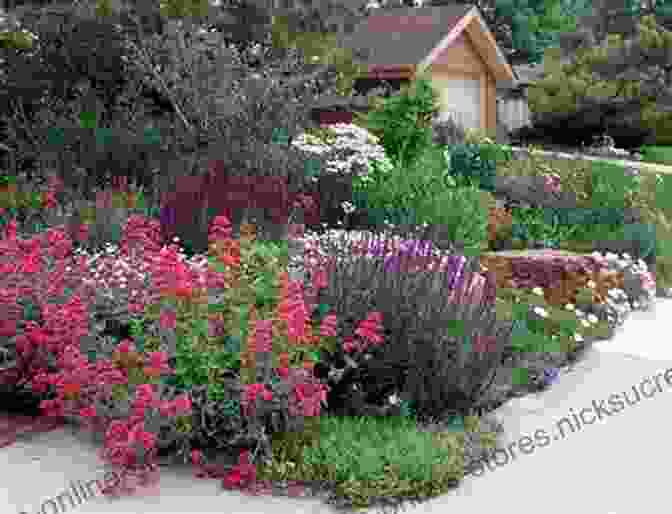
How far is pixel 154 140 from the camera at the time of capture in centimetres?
1235

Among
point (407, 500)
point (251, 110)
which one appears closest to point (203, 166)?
point (251, 110)

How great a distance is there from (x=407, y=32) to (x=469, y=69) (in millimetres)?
2378

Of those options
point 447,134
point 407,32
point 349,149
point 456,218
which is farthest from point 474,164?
point 407,32

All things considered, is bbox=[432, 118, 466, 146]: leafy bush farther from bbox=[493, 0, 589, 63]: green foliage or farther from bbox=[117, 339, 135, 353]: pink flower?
bbox=[493, 0, 589, 63]: green foliage

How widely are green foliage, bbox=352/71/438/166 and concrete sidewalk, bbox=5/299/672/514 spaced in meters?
6.17

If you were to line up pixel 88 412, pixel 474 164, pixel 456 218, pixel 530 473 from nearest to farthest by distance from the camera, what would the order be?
pixel 88 412
pixel 530 473
pixel 456 218
pixel 474 164

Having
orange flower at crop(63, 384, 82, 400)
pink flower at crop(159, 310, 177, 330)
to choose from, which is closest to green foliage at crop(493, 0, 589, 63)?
pink flower at crop(159, 310, 177, 330)

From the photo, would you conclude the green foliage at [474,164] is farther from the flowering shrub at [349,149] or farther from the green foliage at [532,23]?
the green foliage at [532,23]

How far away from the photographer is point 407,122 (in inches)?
494

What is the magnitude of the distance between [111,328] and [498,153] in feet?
34.6

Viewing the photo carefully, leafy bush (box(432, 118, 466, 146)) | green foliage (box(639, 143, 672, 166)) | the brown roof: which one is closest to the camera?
leafy bush (box(432, 118, 466, 146))

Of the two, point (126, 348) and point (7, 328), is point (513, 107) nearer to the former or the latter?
point (7, 328)

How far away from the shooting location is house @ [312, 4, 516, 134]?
86.5 feet

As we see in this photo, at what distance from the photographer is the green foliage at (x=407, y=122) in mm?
12500
